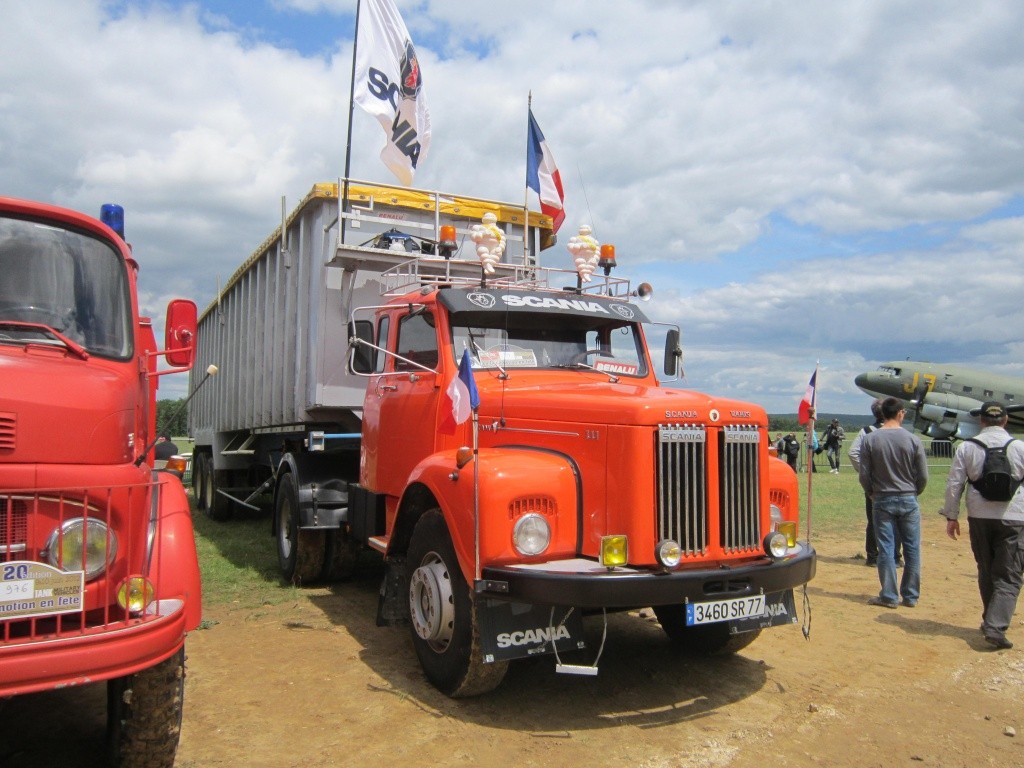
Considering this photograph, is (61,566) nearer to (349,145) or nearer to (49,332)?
(49,332)

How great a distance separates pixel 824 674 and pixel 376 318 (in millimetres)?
4273

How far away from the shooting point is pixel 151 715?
3.29 metres

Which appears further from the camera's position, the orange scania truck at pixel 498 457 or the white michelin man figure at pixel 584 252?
the white michelin man figure at pixel 584 252

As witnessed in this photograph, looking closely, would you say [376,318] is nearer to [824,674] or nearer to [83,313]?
[83,313]

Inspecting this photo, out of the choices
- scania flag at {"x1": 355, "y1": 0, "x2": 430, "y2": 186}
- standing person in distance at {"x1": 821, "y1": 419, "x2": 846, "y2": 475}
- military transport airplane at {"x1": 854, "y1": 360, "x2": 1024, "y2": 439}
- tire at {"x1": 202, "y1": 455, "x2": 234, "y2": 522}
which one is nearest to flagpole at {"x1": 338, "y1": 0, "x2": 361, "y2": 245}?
scania flag at {"x1": 355, "y1": 0, "x2": 430, "y2": 186}

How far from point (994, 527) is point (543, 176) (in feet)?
18.4

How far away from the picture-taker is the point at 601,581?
393 cm

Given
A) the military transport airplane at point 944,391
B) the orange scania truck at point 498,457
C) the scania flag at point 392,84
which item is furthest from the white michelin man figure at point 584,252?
the military transport airplane at point 944,391

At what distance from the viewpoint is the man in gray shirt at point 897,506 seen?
6.98m

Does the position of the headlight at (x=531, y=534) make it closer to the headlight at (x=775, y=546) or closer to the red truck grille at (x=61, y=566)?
the headlight at (x=775, y=546)

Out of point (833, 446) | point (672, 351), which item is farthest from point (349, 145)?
point (833, 446)

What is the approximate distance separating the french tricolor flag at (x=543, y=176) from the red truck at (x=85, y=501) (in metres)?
5.43

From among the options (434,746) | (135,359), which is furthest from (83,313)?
(434,746)

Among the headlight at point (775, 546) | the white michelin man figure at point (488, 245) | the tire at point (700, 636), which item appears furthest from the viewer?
the white michelin man figure at point (488, 245)
